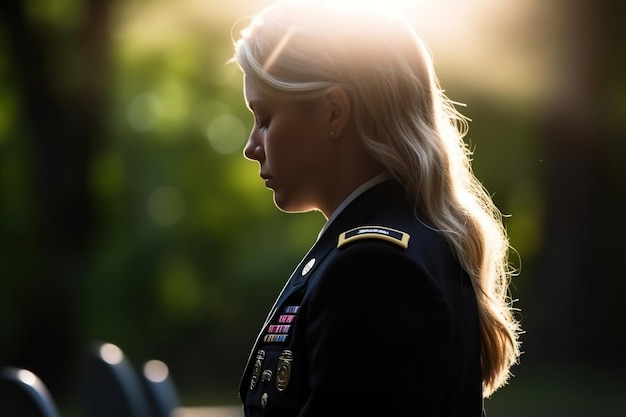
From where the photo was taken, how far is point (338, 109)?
2.30 m

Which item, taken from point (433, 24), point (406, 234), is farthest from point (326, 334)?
point (433, 24)

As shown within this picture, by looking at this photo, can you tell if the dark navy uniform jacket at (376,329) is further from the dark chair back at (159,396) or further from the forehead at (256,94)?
the dark chair back at (159,396)

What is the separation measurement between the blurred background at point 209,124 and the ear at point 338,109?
5.60 m

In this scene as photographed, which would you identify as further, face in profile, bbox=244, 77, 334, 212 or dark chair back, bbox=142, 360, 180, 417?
dark chair back, bbox=142, 360, 180, 417

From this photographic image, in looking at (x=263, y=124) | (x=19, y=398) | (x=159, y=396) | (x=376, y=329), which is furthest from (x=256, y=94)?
(x=159, y=396)

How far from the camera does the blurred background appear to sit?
1327cm

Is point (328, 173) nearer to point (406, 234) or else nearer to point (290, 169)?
point (290, 169)

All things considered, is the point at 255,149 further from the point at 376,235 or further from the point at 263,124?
the point at 376,235

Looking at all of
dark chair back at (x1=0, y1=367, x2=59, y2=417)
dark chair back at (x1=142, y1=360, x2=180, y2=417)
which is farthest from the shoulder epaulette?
dark chair back at (x1=142, y1=360, x2=180, y2=417)

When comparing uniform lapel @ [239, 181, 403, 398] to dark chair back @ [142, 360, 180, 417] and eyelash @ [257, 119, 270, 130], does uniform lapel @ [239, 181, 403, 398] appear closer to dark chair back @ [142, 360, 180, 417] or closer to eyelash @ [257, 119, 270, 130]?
eyelash @ [257, 119, 270, 130]

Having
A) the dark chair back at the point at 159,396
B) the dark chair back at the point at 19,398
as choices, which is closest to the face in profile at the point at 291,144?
the dark chair back at the point at 19,398

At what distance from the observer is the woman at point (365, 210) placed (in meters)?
2.10

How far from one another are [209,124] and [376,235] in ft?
75.0

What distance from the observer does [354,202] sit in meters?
2.36
